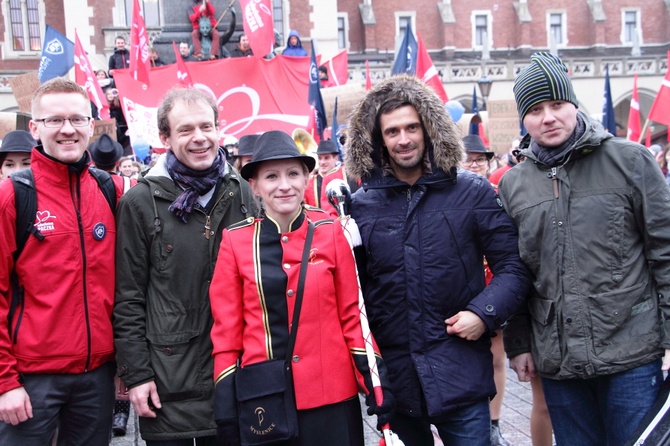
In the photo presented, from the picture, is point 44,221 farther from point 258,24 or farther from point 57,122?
point 258,24

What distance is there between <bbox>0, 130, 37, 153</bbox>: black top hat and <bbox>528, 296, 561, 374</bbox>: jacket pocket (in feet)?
12.2

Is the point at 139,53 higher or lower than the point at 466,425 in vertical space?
higher

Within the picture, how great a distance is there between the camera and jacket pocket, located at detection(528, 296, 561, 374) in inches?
131

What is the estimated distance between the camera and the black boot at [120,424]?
18.9 feet

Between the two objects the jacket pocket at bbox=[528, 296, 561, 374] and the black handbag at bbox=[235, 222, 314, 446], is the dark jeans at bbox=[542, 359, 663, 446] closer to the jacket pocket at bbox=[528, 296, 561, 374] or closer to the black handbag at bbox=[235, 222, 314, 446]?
the jacket pocket at bbox=[528, 296, 561, 374]

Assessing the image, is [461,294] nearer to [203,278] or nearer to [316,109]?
[203,278]

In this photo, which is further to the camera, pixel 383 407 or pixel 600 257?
pixel 600 257

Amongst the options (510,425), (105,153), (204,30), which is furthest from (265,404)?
(204,30)

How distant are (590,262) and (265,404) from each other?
1.52 m

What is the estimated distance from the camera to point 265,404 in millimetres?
3035

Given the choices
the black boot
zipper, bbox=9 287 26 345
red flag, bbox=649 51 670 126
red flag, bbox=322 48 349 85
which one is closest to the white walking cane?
zipper, bbox=9 287 26 345

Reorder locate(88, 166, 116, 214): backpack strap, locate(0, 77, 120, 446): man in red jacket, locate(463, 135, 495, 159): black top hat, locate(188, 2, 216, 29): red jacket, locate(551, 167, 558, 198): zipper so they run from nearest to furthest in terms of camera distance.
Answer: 1. locate(0, 77, 120, 446): man in red jacket
2. locate(551, 167, 558, 198): zipper
3. locate(88, 166, 116, 214): backpack strap
4. locate(463, 135, 495, 159): black top hat
5. locate(188, 2, 216, 29): red jacket

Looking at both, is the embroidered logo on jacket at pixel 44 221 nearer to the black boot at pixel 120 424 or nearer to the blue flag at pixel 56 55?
the black boot at pixel 120 424

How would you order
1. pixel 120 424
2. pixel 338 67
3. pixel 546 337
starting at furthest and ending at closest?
pixel 338 67 → pixel 120 424 → pixel 546 337
